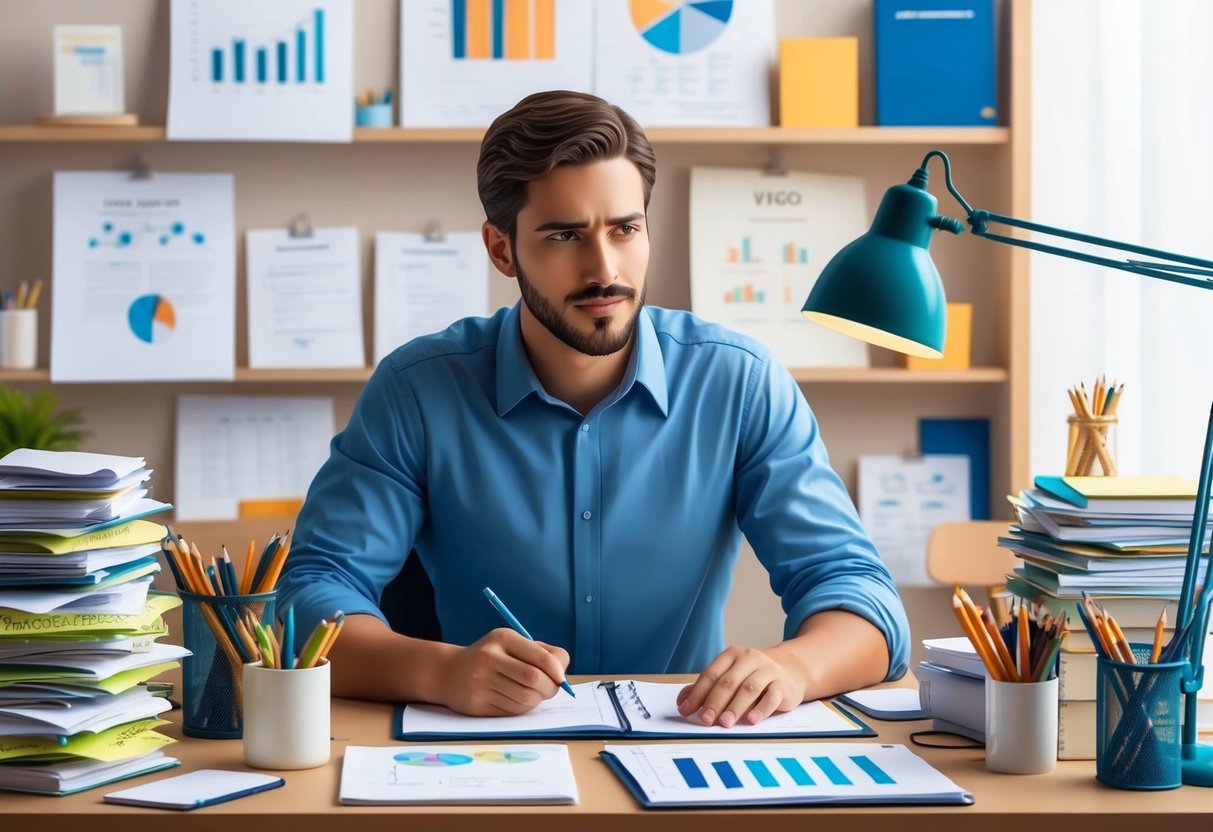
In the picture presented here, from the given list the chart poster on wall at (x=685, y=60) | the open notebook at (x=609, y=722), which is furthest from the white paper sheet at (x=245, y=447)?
the open notebook at (x=609, y=722)

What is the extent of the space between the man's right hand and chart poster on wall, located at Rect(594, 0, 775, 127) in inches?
75.6

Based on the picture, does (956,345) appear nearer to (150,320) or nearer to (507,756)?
(150,320)

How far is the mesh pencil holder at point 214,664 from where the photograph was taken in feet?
4.21

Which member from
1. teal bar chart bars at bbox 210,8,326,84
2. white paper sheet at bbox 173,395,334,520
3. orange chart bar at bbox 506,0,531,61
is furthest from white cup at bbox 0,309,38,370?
orange chart bar at bbox 506,0,531,61

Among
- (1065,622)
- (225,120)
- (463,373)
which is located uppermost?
(225,120)

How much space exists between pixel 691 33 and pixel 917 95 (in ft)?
1.74

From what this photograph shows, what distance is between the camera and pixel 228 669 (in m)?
1.30

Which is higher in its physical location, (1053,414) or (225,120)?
(225,120)

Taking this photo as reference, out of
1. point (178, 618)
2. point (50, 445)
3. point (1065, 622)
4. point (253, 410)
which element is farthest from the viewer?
point (253, 410)

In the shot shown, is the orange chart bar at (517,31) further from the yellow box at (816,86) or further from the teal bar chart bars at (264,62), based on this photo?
the yellow box at (816,86)

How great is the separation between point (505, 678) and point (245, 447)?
1.92 metres

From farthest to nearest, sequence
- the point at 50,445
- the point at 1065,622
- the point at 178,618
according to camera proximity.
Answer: the point at 50,445 < the point at 178,618 < the point at 1065,622
